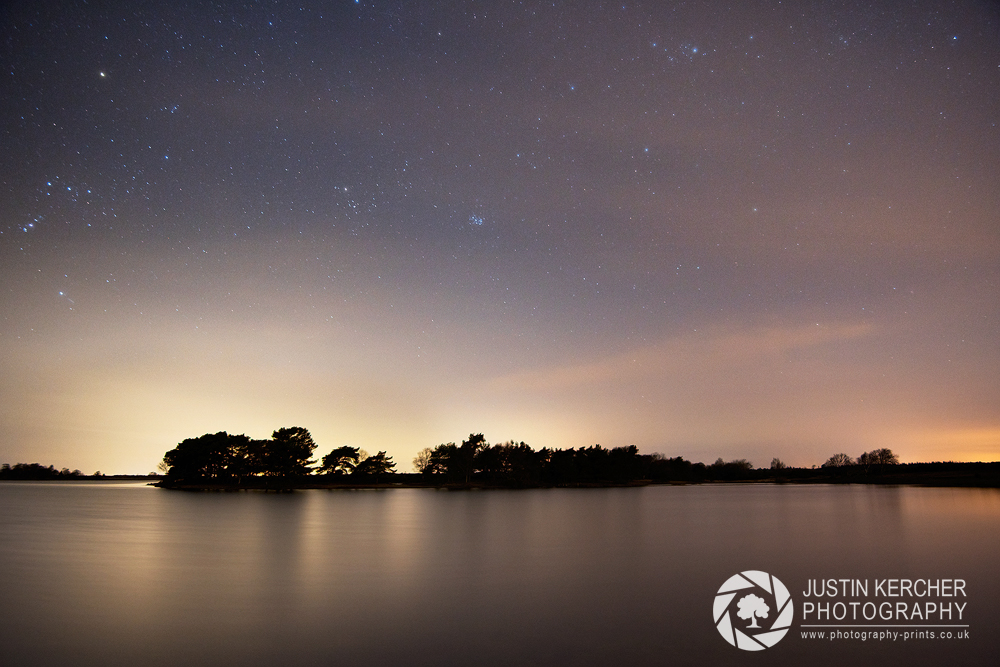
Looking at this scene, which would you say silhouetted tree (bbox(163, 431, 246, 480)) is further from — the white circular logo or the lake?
the white circular logo

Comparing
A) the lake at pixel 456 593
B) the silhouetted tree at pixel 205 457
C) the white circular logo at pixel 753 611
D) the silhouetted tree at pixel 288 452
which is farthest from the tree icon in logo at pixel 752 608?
the silhouetted tree at pixel 205 457

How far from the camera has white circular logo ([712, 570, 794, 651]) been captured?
1248 cm

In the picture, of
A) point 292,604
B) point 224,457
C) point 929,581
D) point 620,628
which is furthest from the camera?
point 224,457

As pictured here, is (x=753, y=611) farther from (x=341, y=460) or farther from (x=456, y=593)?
(x=341, y=460)

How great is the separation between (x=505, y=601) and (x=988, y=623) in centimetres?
1156

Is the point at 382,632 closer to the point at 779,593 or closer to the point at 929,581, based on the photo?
the point at 779,593

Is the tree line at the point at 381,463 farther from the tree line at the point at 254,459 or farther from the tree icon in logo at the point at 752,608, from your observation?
the tree icon in logo at the point at 752,608

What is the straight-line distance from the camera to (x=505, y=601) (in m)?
16.3

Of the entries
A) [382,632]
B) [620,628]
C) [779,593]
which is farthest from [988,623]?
[382,632]

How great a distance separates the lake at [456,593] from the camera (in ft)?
38.3

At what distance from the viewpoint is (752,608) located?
50.1ft

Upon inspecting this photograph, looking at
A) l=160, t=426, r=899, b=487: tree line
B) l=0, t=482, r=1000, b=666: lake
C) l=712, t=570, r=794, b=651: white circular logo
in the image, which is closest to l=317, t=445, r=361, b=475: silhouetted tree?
l=160, t=426, r=899, b=487: tree line

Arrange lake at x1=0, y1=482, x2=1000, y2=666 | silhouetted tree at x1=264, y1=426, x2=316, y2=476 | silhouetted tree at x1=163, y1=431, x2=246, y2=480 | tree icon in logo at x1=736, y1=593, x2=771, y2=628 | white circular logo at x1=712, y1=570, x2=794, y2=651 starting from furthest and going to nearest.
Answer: silhouetted tree at x1=163, y1=431, x2=246, y2=480, silhouetted tree at x1=264, y1=426, x2=316, y2=476, tree icon in logo at x1=736, y1=593, x2=771, y2=628, white circular logo at x1=712, y1=570, x2=794, y2=651, lake at x1=0, y1=482, x2=1000, y2=666

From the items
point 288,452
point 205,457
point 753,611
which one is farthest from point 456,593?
point 205,457
